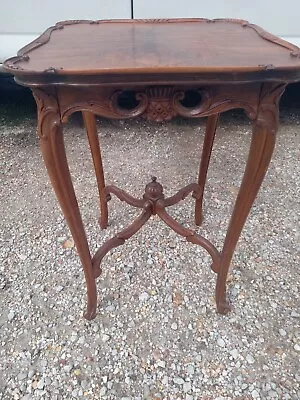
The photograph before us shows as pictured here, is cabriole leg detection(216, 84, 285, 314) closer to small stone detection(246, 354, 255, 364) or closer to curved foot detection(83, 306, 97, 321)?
small stone detection(246, 354, 255, 364)

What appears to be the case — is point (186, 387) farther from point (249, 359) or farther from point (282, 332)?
point (282, 332)

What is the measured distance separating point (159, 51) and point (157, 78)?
4.2 inches

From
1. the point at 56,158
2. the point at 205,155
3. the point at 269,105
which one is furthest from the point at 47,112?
the point at 205,155

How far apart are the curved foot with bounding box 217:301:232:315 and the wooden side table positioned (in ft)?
0.75

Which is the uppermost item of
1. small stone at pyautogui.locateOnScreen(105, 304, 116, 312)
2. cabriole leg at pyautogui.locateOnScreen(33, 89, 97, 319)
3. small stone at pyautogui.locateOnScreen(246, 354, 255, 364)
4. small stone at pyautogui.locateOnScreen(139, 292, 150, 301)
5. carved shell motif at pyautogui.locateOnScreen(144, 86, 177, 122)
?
carved shell motif at pyautogui.locateOnScreen(144, 86, 177, 122)

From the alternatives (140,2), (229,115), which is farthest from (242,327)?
(229,115)

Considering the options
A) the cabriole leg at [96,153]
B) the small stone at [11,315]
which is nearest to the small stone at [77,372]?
the small stone at [11,315]

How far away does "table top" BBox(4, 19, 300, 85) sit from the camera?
587 millimetres

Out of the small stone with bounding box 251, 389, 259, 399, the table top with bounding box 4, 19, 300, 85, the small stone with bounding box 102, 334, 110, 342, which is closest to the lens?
the table top with bounding box 4, 19, 300, 85

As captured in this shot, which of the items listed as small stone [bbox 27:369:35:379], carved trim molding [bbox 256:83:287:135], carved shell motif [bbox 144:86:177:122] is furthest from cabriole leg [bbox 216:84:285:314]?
small stone [bbox 27:369:35:379]

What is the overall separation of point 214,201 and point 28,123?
101 centimetres

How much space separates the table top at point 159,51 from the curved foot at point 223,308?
57cm

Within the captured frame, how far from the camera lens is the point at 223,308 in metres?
0.97

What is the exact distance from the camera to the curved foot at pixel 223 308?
0.97 meters
